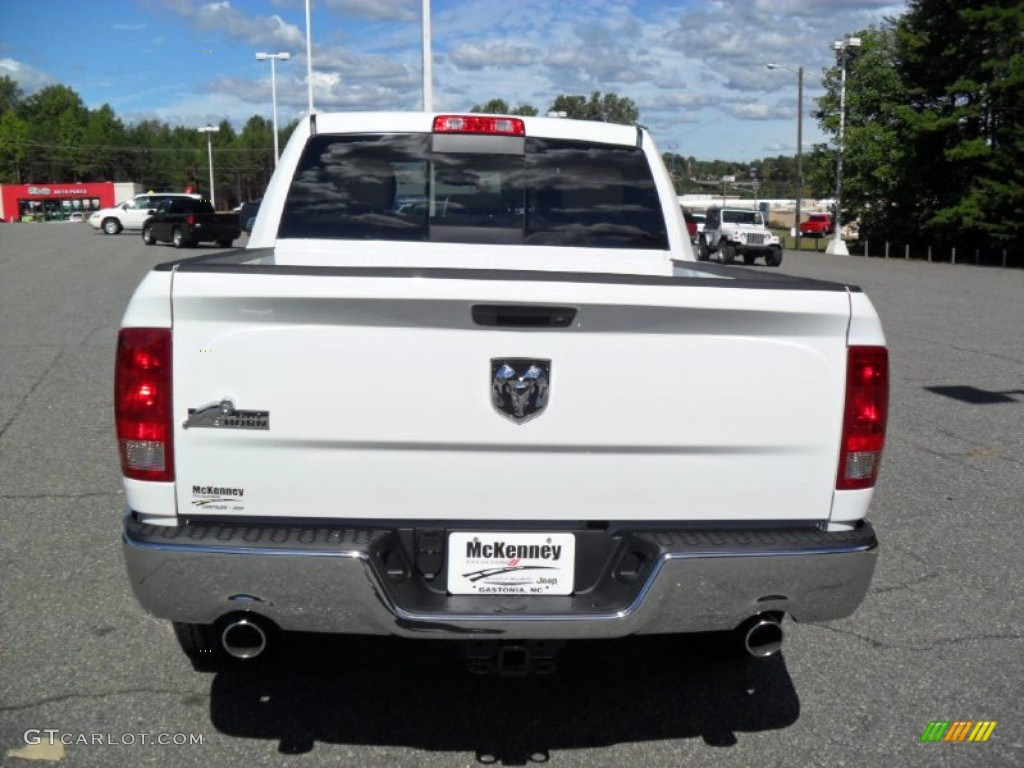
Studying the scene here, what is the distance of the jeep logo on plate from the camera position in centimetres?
298

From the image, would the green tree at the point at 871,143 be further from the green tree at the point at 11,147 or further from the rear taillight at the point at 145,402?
the green tree at the point at 11,147

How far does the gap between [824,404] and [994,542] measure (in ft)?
10.4

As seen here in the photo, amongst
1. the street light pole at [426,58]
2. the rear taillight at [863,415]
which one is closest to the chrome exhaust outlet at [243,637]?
the rear taillight at [863,415]

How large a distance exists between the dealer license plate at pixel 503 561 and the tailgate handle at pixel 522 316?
60 centimetres

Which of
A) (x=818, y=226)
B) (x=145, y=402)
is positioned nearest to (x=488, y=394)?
(x=145, y=402)

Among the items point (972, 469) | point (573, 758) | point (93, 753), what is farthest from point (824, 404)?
point (972, 469)

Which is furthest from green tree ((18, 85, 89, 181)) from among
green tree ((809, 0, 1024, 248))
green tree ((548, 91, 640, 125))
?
green tree ((809, 0, 1024, 248))

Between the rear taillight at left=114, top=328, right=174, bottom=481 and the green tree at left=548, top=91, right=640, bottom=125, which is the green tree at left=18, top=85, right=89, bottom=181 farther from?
the rear taillight at left=114, top=328, right=174, bottom=481

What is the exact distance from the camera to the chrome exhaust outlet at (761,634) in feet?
10.8

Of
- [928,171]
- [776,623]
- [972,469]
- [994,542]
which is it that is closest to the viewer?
[776,623]

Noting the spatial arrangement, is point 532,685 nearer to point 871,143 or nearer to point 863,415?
point 863,415

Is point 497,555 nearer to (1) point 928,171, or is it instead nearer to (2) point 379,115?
(2) point 379,115

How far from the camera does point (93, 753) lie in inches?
133

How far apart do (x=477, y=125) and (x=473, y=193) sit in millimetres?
322
